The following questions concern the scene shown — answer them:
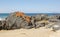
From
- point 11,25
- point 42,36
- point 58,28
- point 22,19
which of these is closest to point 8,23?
point 11,25

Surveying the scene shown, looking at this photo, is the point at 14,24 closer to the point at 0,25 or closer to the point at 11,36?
the point at 0,25

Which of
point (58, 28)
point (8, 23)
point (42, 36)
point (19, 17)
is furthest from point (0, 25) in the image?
point (42, 36)

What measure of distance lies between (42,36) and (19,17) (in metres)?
3.95

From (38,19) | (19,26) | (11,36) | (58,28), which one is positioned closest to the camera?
(11,36)

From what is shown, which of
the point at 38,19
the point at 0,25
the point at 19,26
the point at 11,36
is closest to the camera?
the point at 11,36

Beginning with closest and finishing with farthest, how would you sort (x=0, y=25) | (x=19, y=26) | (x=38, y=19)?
(x=19, y=26), (x=0, y=25), (x=38, y=19)

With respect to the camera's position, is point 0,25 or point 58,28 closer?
point 58,28

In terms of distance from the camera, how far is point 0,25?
9578 millimetres

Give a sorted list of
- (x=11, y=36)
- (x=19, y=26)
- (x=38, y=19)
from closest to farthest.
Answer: (x=11, y=36)
(x=19, y=26)
(x=38, y=19)

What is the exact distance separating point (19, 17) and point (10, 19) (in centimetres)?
55

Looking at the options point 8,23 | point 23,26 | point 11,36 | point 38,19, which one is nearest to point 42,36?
point 11,36

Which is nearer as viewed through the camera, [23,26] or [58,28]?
[58,28]

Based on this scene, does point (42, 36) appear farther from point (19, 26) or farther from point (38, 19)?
point (38, 19)

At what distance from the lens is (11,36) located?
5730 millimetres
